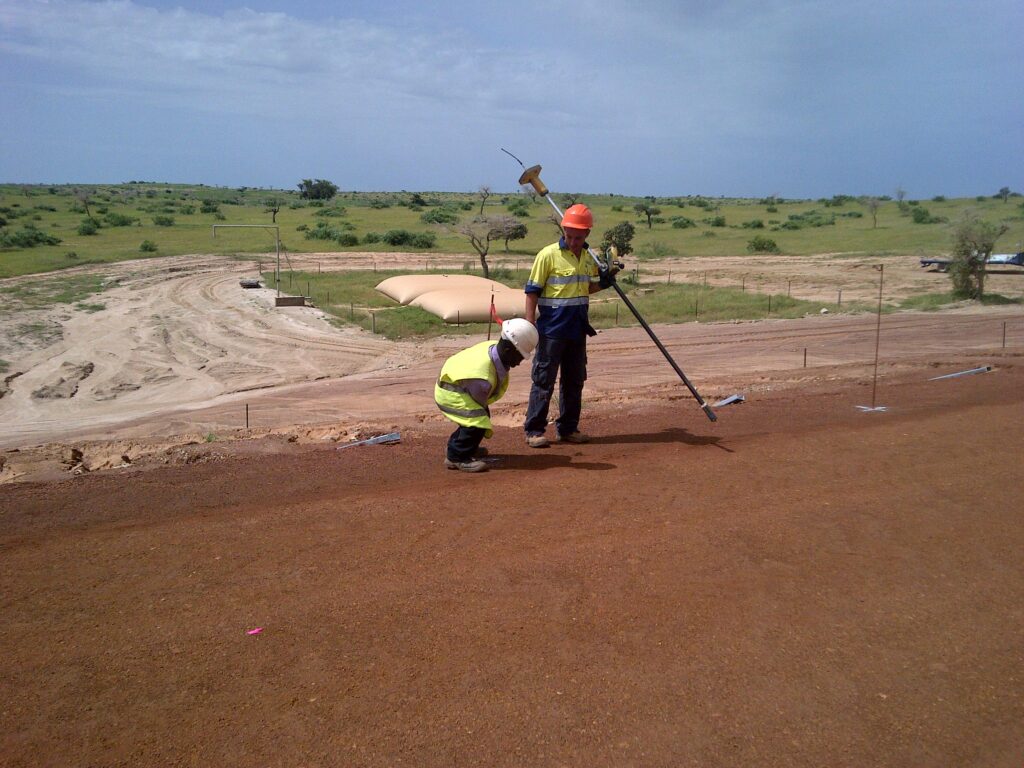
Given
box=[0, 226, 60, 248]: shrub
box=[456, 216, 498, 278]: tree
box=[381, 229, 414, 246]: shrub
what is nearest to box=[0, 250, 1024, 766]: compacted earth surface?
box=[456, 216, 498, 278]: tree

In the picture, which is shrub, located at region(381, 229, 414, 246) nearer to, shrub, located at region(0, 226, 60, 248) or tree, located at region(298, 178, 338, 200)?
shrub, located at region(0, 226, 60, 248)

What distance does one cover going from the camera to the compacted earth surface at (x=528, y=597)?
303cm

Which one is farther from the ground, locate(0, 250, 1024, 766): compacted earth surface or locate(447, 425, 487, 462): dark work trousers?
locate(447, 425, 487, 462): dark work trousers

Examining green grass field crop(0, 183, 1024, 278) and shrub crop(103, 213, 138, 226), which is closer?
green grass field crop(0, 183, 1024, 278)

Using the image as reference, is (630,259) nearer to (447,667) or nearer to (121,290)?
(121,290)

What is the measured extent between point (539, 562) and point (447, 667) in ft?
3.52

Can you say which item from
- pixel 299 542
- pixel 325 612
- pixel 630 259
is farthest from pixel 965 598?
pixel 630 259

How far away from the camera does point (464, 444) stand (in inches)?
240

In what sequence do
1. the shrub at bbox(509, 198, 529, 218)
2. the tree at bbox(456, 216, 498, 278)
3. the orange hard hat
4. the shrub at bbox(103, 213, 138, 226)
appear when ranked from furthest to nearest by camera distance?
the shrub at bbox(509, 198, 529, 218) < the shrub at bbox(103, 213, 138, 226) < the tree at bbox(456, 216, 498, 278) < the orange hard hat

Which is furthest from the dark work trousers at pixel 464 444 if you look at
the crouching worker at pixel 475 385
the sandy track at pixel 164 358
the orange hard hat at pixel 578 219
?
the sandy track at pixel 164 358

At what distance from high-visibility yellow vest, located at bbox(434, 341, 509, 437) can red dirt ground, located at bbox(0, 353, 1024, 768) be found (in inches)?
→ 17.2

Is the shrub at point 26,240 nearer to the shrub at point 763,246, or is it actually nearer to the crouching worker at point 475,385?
the shrub at point 763,246

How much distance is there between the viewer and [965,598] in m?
4.07

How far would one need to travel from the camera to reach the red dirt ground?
3006 mm
